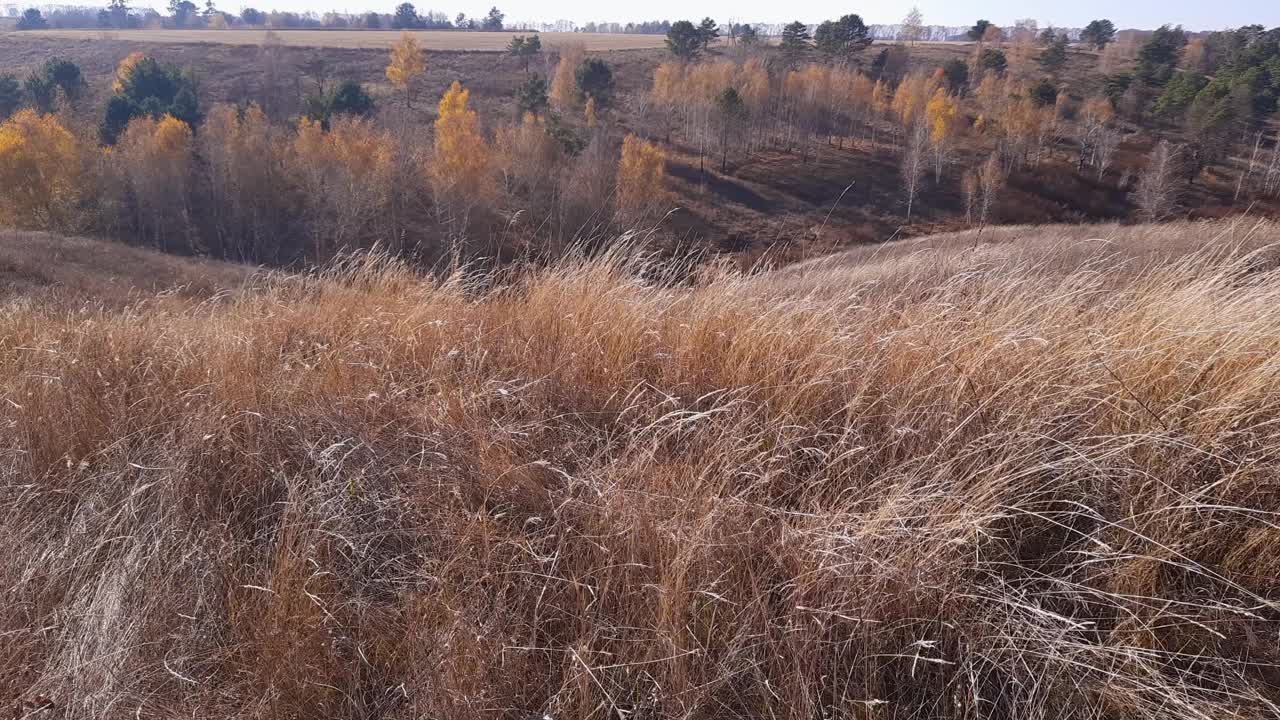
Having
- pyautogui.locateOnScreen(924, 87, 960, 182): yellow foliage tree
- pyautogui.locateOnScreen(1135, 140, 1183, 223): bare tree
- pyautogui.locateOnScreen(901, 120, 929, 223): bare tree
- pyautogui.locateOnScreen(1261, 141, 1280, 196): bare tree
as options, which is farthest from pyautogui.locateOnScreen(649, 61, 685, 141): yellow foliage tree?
pyautogui.locateOnScreen(1261, 141, 1280, 196): bare tree

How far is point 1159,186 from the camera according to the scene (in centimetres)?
4041

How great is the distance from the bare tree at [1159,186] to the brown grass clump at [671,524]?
148 feet

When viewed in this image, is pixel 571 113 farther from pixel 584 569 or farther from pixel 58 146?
pixel 584 569

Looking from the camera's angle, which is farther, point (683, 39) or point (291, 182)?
point (683, 39)

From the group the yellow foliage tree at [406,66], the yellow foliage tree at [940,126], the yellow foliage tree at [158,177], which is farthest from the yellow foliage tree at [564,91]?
the yellow foliage tree at [940,126]

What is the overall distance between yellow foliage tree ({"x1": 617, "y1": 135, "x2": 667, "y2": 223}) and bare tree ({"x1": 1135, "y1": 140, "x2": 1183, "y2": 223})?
87.3ft

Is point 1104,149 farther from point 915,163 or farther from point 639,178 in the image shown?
point 639,178

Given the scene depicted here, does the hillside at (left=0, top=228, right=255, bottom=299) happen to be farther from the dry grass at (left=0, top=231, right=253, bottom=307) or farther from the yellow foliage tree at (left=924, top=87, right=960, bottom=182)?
the yellow foliage tree at (left=924, top=87, right=960, bottom=182)

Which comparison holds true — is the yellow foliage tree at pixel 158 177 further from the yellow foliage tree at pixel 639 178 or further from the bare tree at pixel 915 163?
the bare tree at pixel 915 163

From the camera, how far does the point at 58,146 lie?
36594 mm

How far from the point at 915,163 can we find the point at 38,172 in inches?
1952

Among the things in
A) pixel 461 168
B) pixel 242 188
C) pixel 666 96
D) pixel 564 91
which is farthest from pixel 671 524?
pixel 666 96

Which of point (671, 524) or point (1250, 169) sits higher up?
point (671, 524)

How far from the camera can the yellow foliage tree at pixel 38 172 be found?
117ft
